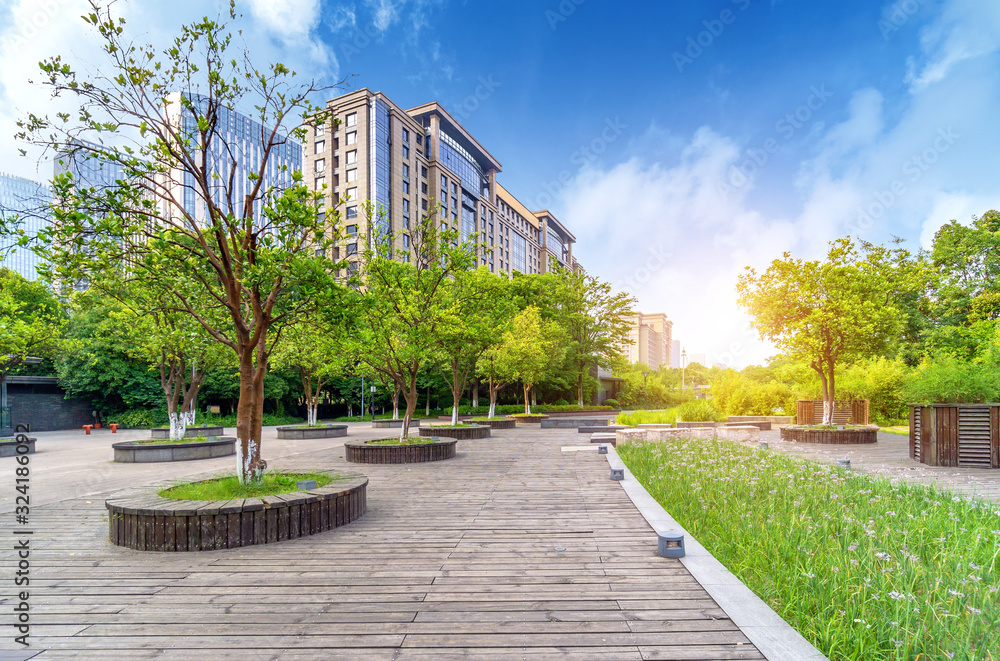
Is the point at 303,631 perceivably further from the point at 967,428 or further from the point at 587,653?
the point at 967,428

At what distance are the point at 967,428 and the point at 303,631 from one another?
14.3 metres

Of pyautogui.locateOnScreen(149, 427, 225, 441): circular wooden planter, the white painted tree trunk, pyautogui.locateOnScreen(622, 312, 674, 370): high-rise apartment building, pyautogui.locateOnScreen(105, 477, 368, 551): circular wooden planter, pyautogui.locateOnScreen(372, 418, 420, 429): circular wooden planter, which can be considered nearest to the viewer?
pyautogui.locateOnScreen(105, 477, 368, 551): circular wooden planter

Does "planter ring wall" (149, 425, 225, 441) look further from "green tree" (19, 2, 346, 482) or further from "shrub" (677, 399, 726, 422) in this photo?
"shrub" (677, 399, 726, 422)

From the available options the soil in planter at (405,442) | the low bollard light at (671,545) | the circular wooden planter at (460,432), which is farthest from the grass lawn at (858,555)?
the circular wooden planter at (460,432)

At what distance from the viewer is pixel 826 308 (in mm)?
16484

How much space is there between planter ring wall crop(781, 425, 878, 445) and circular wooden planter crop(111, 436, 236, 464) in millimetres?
19251

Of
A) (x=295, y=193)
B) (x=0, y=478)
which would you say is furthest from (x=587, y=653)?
(x=0, y=478)

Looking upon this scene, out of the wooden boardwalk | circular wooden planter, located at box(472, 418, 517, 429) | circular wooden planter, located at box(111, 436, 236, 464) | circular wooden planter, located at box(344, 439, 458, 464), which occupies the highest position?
the wooden boardwalk

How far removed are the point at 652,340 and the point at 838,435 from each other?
438 ft

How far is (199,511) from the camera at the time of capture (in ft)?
16.7

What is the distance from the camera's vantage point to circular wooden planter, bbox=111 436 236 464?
13055mm

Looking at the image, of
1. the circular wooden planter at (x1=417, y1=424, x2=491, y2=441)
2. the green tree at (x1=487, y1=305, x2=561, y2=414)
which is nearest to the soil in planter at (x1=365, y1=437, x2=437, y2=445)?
the circular wooden planter at (x1=417, y1=424, x2=491, y2=441)

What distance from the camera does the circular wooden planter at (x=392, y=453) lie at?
11523 mm

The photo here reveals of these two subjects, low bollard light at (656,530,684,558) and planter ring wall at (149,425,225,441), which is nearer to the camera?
low bollard light at (656,530,684,558)
